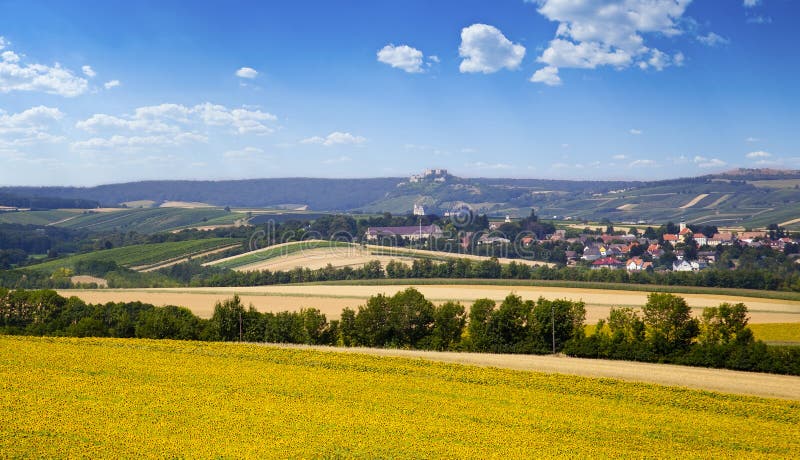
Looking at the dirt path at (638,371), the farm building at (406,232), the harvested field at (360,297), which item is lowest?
the harvested field at (360,297)

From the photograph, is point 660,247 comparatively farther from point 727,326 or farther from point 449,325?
point 449,325

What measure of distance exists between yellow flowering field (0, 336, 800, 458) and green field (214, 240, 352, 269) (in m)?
83.4

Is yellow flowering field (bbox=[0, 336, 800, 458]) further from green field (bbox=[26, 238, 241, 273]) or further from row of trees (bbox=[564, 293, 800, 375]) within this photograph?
green field (bbox=[26, 238, 241, 273])

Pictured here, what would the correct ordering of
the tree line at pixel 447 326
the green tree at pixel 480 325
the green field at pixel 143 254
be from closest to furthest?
the tree line at pixel 447 326
the green tree at pixel 480 325
the green field at pixel 143 254

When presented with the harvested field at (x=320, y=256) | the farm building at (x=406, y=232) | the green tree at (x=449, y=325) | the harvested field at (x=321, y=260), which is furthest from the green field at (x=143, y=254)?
the green tree at (x=449, y=325)

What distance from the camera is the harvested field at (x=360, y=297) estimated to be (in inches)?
3093

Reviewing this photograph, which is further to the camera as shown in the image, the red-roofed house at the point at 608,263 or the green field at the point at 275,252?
the red-roofed house at the point at 608,263

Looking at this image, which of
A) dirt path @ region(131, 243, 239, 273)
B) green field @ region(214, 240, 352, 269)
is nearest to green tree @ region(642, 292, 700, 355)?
green field @ region(214, 240, 352, 269)

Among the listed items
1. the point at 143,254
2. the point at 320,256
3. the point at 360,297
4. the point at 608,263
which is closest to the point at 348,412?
the point at 360,297

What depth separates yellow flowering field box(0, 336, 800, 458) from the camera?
2708 cm

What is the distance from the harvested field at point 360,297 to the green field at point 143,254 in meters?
32.2

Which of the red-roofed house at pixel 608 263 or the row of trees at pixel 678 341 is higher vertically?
the row of trees at pixel 678 341

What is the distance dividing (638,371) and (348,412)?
75.0 feet

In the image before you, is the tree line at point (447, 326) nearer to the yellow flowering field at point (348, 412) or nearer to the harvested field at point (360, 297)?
the yellow flowering field at point (348, 412)
